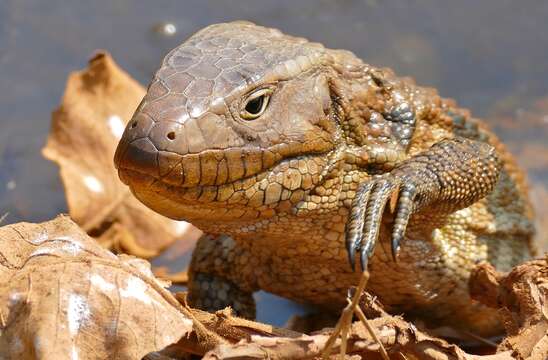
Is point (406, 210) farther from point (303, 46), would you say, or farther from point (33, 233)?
point (33, 233)

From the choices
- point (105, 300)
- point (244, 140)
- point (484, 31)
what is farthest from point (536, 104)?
point (105, 300)

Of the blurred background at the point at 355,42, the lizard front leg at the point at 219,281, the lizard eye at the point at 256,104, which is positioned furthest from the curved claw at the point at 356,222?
the blurred background at the point at 355,42

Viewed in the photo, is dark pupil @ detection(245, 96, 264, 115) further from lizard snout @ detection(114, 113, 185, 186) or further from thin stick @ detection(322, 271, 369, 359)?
thin stick @ detection(322, 271, 369, 359)

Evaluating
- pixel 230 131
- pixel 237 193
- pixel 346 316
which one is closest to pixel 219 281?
pixel 237 193

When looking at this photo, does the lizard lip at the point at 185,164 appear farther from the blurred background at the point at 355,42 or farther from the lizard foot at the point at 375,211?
the blurred background at the point at 355,42

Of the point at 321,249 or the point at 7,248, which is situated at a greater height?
the point at 321,249

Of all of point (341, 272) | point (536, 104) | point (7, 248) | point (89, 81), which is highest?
point (536, 104)

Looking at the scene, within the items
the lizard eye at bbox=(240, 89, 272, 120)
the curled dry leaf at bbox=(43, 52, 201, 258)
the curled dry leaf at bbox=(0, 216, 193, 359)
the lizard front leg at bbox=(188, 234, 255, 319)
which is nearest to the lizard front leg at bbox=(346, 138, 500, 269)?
the lizard eye at bbox=(240, 89, 272, 120)
